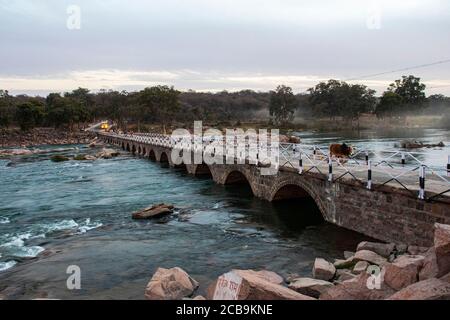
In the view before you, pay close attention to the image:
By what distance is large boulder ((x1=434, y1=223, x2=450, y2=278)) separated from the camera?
8.66m

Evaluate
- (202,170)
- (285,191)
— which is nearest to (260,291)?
(285,191)

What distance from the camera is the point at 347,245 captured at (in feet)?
50.0

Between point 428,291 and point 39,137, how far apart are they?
107338 millimetres

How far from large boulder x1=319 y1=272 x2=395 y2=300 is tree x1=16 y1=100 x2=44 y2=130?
106 meters

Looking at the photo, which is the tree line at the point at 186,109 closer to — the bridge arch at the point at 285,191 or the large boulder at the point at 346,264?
the bridge arch at the point at 285,191

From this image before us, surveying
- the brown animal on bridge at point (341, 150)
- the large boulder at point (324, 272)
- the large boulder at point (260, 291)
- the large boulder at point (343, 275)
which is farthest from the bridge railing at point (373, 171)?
the large boulder at point (260, 291)

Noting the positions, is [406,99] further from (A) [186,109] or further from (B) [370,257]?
(B) [370,257]

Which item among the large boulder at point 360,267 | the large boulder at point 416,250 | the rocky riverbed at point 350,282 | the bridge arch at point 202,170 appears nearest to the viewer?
the rocky riverbed at point 350,282

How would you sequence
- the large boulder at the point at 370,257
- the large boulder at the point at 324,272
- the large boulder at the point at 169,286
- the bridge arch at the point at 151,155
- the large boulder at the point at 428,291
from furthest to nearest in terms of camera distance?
the bridge arch at the point at 151,155 → the large boulder at the point at 370,257 → the large boulder at the point at 324,272 → the large boulder at the point at 169,286 → the large boulder at the point at 428,291

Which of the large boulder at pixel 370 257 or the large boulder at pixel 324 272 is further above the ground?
the large boulder at pixel 370 257

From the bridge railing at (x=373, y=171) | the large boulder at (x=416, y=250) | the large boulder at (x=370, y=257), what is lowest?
the large boulder at (x=370, y=257)

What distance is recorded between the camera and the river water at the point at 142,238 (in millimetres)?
13352

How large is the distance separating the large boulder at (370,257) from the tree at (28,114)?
103675 millimetres
